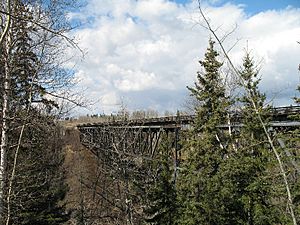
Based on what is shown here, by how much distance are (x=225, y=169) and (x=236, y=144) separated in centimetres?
442

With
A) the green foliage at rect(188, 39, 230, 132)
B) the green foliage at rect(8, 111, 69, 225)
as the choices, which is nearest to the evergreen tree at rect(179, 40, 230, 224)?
the green foliage at rect(188, 39, 230, 132)

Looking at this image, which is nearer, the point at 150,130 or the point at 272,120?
the point at 272,120

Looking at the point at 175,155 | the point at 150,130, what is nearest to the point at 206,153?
the point at 175,155

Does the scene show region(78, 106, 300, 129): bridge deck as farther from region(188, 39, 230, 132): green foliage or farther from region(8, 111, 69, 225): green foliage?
region(8, 111, 69, 225): green foliage

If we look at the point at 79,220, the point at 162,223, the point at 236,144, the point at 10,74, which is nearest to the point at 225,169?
the point at 162,223

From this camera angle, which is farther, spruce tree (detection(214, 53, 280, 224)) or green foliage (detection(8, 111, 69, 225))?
spruce tree (detection(214, 53, 280, 224))

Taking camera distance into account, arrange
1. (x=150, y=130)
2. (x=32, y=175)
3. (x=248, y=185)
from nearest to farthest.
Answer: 1. (x=32, y=175)
2. (x=248, y=185)
3. (x=150, y=130)

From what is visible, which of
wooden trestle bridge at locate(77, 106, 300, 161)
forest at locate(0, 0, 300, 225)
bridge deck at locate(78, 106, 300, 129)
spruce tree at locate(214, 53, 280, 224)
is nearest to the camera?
forest at locate(0, 0, 300, 225)

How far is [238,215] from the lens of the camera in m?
12.8

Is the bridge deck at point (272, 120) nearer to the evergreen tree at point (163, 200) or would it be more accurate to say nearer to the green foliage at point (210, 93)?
the green foliage at point (210, 93)

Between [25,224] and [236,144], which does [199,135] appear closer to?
[236,144]

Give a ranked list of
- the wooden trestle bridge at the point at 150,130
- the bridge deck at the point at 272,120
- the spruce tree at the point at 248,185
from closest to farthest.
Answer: the spruce tree at the point at 248,185
the bridge deck at the point at 272,120
the wooden trestle bridge at the point at 150,130

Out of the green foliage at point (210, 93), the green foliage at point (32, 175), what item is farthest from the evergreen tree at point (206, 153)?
the green foliage at point (32, 175)

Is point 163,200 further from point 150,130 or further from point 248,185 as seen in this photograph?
point 150,130
